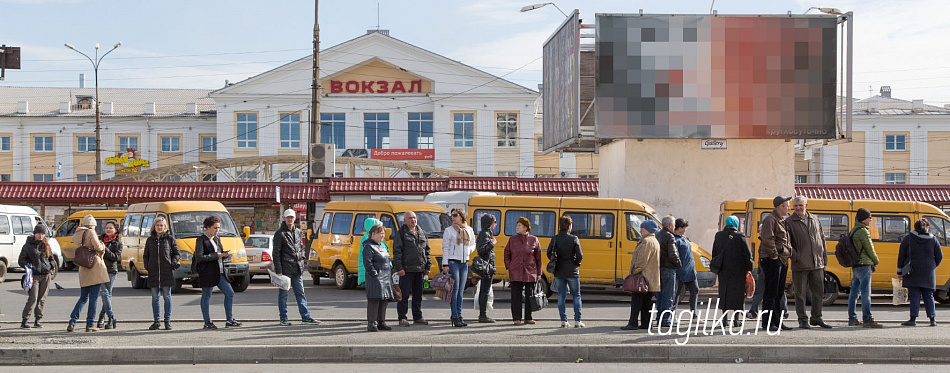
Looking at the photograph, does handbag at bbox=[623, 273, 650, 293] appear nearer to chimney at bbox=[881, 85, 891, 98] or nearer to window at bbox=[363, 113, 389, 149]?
window at bbox=[363, 113, 389, 149]

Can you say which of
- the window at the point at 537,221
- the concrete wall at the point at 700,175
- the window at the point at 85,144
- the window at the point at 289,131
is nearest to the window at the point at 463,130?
the window at the point at 289,131

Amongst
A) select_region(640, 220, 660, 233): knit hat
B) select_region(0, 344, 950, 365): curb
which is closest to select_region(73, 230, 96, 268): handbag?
select_region(0, 344, 950, 365): curb

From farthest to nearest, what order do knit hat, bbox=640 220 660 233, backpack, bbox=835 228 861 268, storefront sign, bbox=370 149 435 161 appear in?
storefront sign, bbox=370 149 435 161 → backpack, bbox=835 228 861 268 → knit hat, bbox=640 220 660 233

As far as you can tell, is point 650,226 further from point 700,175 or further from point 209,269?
point 700,175

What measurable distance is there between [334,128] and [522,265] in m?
48.9

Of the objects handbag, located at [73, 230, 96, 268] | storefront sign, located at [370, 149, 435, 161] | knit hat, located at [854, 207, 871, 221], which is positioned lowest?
handbag, located at [73, 230, 96, 268]

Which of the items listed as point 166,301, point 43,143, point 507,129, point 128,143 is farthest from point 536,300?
point 43,143

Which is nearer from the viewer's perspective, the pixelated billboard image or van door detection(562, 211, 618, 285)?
van door detection(562, 211, 618, 285)

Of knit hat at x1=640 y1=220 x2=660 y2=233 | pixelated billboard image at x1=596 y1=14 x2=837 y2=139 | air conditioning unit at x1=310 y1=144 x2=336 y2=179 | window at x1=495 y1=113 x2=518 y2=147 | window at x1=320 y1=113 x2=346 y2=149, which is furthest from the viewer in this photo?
window at x1=320 y1=113 x2=346 y2=149

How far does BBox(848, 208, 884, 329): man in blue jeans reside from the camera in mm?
13844

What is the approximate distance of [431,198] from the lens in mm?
34562

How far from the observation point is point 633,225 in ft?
64.8

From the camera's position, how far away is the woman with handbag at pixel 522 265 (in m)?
13.6

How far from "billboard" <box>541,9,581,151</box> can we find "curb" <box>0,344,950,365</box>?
13879 mm
